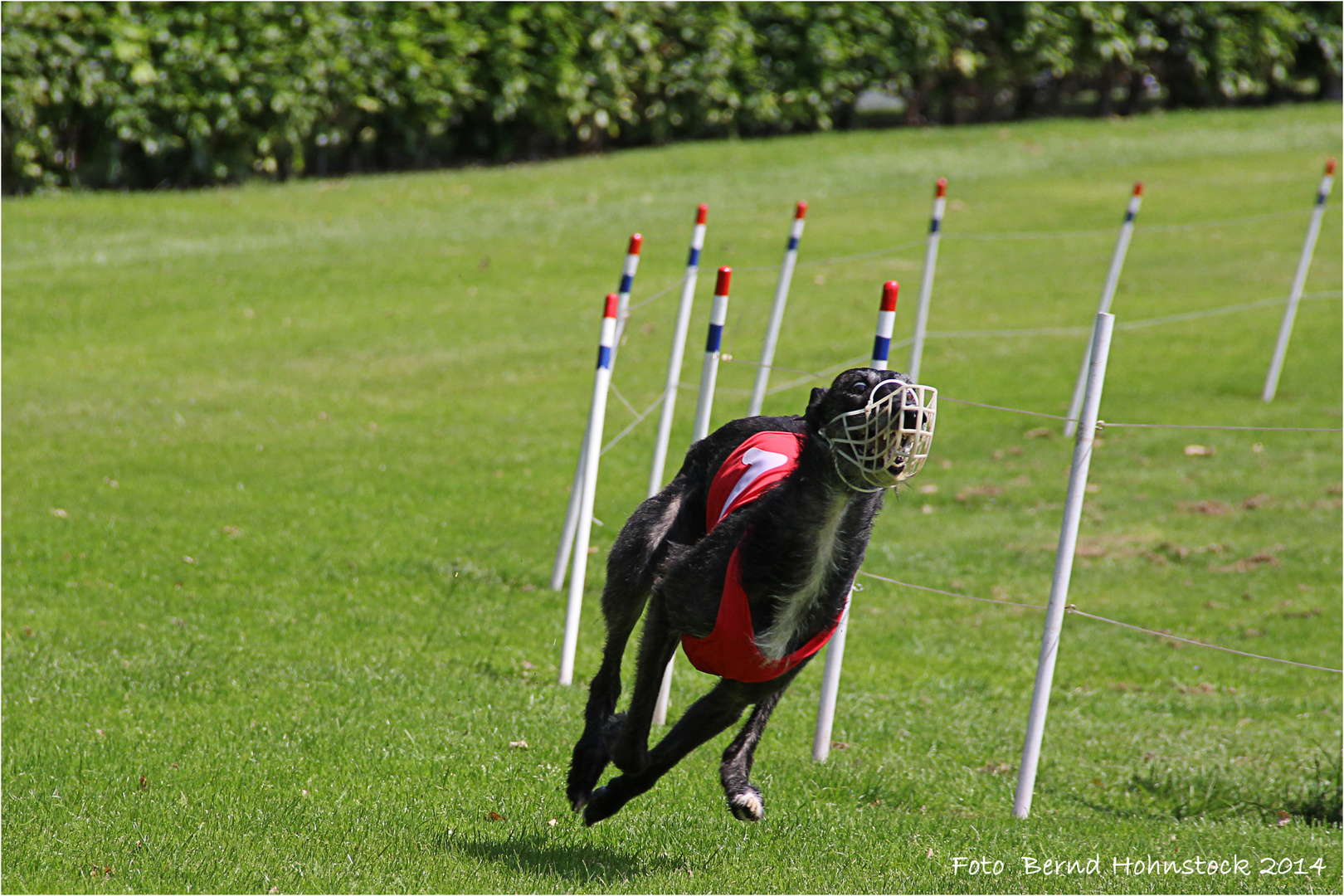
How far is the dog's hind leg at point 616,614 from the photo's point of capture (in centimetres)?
413

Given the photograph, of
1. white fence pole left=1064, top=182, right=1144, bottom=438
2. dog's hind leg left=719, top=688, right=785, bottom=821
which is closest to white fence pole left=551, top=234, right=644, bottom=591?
dog's hind leg left=719, top=688, right=785, bottom=821

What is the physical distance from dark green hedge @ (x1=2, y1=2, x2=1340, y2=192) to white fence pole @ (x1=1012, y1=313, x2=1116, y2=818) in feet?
48.1

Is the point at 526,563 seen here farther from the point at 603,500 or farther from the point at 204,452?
the point at 204,452

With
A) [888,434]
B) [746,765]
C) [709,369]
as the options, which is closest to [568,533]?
[709,369]

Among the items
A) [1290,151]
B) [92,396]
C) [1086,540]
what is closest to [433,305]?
[92,396]

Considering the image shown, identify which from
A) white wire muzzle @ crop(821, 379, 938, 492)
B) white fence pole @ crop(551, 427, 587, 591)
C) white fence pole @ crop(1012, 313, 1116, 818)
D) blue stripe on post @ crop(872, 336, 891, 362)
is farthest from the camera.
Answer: white fence pole @ crop(551, 427, 587, 591)

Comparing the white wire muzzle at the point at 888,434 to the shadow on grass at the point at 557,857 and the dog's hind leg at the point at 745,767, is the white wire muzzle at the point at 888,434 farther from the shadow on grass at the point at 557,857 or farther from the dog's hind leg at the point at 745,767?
the shadow on grass at the point at 557,857

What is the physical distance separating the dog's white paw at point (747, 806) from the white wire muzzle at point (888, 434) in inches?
55.9

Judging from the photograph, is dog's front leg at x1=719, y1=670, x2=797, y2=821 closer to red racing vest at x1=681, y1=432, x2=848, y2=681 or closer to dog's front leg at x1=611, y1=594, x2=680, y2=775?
red racing vest at x1=681, y1=432, x2=848, y2=681

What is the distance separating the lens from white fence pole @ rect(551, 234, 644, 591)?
22.0 feet

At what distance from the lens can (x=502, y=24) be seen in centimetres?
1977

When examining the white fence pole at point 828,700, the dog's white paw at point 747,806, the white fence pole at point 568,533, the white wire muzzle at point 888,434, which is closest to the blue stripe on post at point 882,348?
the white fence pole at point 828,700

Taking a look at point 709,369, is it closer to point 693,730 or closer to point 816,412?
point 693,730

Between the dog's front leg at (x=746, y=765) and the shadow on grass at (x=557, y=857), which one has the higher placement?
the dog's front leg at (x=746, y=765)
